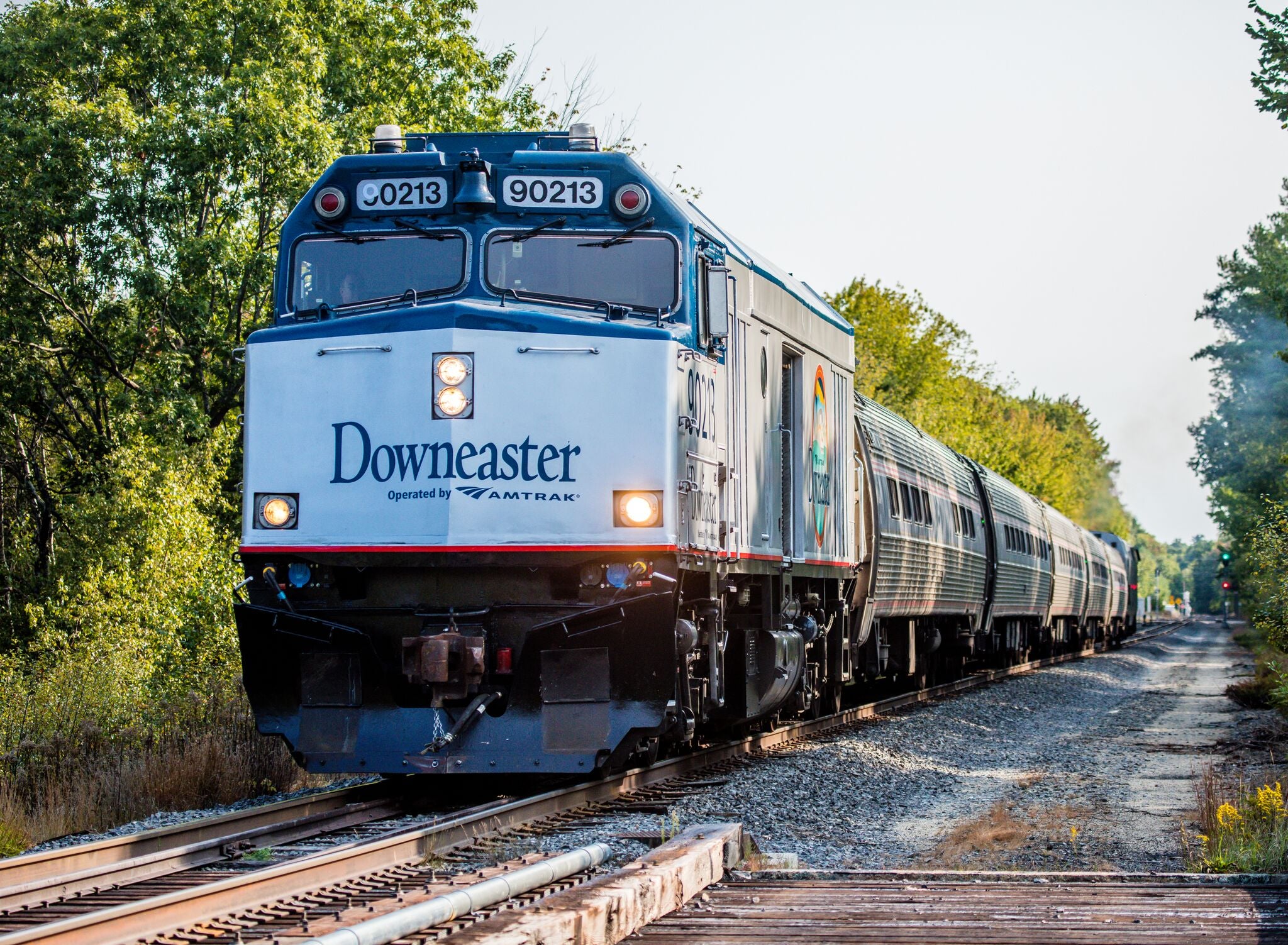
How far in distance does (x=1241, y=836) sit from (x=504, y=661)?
4080mm

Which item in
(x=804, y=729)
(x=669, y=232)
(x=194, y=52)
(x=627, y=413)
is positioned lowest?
(x=804, y=729)

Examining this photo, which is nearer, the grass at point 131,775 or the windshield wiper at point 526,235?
the windshield wiper at point 526,235

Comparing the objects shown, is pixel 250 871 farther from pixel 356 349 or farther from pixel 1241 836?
pixel 1241 836

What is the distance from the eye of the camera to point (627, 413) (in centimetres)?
825

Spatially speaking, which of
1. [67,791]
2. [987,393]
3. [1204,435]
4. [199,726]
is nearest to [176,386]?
[199,726]

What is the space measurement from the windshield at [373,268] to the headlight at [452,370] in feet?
2.34

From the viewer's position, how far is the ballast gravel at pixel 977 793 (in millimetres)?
7906

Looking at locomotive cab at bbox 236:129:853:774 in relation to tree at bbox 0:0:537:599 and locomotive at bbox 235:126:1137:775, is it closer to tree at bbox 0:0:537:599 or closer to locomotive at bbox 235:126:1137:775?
locomotive at bbox 235:126:1137:775

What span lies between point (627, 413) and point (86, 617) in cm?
1123

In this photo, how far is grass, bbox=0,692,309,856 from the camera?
8.93m

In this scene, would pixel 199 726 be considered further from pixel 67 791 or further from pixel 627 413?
pixel 627 413

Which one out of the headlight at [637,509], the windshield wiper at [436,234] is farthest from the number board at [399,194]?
the headlight at [637,509]

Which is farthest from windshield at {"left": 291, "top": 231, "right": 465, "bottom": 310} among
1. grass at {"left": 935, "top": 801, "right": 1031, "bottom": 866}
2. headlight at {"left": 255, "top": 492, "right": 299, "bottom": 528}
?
grass at {"left": 935, "top": 801, "right": 1031, "bottom": 866}

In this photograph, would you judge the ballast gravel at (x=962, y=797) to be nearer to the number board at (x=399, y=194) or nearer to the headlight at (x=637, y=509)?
the headlight at (x=637, y=509)
